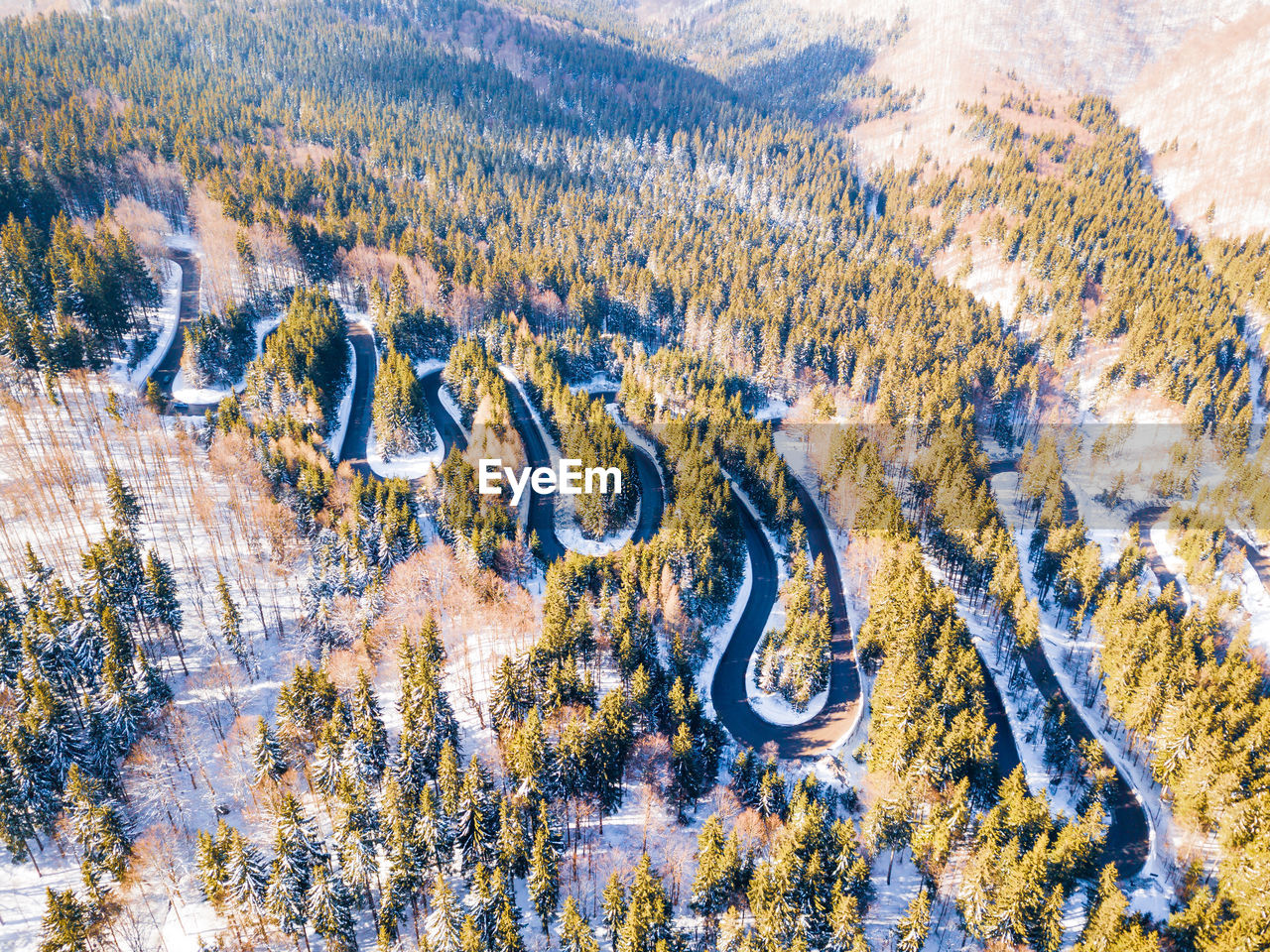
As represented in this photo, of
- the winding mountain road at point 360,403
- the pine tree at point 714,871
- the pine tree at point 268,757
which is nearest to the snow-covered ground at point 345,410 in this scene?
the winding mountain road at point 360,403

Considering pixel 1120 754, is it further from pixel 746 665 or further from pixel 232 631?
pixel 232 631

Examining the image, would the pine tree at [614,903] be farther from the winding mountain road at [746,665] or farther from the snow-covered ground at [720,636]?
the snow-covered ground at [720,636]

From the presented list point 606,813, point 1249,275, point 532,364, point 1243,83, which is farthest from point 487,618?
point 1243,83

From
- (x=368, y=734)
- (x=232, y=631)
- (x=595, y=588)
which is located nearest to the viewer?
(x=368, y=734)

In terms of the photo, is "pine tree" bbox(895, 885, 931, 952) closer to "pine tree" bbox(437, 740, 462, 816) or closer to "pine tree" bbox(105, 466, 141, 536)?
"pine tree" bbox(437, 740, 462, 816)

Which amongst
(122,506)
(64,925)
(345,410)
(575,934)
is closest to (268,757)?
(64,925)

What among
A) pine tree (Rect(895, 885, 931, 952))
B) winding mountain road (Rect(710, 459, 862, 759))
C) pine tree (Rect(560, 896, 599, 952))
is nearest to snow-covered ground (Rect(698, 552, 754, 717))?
winding mountain road (Rect(710, 459, 862, 759))

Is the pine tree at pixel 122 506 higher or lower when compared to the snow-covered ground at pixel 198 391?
lower
